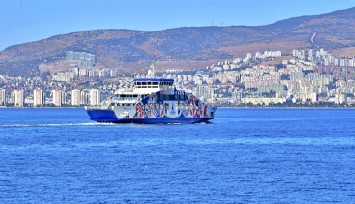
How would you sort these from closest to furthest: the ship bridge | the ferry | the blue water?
the blue water
the ferry
the ship bridge

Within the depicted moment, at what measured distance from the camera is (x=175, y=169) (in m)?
59.1

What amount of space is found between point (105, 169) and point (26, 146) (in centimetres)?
2044

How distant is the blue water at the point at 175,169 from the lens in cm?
4822

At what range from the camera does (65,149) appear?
75.1 meters

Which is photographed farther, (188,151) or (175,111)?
(175,111)

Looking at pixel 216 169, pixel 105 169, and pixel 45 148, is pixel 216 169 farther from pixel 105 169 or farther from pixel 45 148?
pixel 45 148

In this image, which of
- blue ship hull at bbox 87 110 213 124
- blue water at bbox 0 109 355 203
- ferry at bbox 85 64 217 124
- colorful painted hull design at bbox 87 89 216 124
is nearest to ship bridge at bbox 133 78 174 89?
ferry at bbox 85 64 217 124

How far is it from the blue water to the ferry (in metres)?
18.5

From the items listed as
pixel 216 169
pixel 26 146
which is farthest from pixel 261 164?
pixel 26 146

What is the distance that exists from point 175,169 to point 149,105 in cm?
5401

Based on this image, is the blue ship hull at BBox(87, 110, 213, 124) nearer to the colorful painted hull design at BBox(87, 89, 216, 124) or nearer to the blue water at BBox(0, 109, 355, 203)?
the colorful painted hull design at BBox(87, 89, 216, 124)

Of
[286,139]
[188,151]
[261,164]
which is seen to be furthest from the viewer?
[286,139]

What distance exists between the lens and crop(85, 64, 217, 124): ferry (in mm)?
112750

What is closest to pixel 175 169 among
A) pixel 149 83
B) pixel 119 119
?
pixel 119 119
